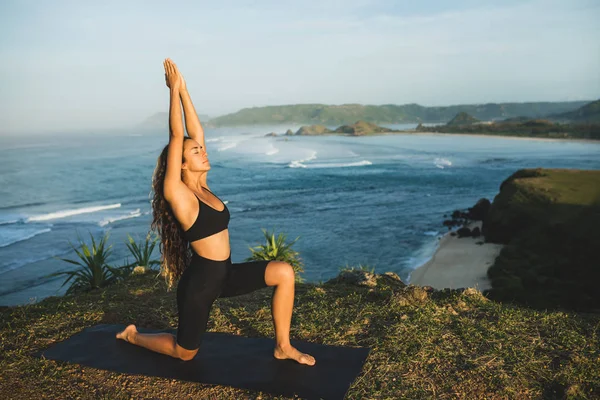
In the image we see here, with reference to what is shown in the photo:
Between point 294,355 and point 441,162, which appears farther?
point 441,162

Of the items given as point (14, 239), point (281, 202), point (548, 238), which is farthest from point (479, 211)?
point (14, 239)

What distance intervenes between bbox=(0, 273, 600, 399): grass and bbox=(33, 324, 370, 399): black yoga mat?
71 mm

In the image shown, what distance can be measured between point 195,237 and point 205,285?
13.1 inches

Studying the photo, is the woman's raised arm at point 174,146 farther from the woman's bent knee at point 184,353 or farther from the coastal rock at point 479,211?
the coastal rock at point 479,211

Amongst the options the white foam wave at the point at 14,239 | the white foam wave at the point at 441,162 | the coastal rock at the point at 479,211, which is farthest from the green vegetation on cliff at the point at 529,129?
the white foam wave at the point at 14,239

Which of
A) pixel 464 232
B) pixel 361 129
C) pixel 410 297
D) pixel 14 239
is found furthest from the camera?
pixel 361 129

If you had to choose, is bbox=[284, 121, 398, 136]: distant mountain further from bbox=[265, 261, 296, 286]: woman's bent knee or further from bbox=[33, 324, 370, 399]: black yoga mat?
bbox=[265, 261, 296, 286]: woman's bent knee

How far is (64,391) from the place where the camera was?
3273 mm

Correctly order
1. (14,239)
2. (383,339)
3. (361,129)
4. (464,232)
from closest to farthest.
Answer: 1. (383,339)
2. (14,239)
3. (464,232)
4. (361,129)

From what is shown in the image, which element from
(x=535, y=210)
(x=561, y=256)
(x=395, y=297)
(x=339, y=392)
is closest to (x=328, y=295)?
(x=395, y=297)

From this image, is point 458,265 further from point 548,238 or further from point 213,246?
point 213,246

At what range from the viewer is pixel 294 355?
351 cm

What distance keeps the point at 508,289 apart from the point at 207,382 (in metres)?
8.74

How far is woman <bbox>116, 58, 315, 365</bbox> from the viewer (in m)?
3.10
